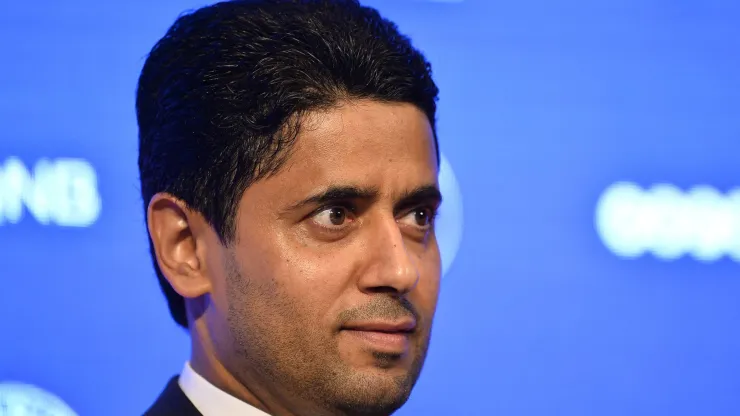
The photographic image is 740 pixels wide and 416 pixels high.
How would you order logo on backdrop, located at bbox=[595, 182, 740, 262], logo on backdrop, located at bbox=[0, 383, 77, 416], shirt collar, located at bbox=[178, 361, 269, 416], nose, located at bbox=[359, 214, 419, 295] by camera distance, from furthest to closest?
logo on backdrop, located at bbox=[595, 182, 740, 262] → logo on backdrop, located at bbox=[0, 383, 77, 416] → shirt collar, located at bbox=[178, 361, 269, 416] → nose, located at bbox=[359, 214, 419, 295]

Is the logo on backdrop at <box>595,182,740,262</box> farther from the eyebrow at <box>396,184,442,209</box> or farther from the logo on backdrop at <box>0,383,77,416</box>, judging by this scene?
the logo on backdrop at <box>0,383,77,416</box>

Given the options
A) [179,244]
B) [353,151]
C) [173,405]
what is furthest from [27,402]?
[353,151]

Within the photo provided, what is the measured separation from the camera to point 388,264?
180 centimetres

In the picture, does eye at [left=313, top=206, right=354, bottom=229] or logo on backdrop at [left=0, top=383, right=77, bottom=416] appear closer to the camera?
eye at [left=313, top=206, right=354, bottom=229]

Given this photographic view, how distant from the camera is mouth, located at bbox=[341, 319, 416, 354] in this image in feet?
5.92

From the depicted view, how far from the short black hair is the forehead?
2cm

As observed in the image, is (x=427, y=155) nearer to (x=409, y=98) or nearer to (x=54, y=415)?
(x=409, y=98)

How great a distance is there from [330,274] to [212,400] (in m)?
0.37

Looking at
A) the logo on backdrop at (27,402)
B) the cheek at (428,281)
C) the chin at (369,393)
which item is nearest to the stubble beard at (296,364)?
the chin at (369,393)

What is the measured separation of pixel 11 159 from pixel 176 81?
29.4 inches

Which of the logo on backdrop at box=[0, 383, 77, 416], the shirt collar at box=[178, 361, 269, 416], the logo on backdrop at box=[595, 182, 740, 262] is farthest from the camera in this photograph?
the logo on backdrop at box=[595, 182, 740, 262]

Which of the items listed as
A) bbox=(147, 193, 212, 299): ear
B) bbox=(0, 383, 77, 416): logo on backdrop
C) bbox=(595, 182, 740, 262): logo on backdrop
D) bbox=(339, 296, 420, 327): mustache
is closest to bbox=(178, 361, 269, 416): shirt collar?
bbox=(147, 193, 212, 299): ear

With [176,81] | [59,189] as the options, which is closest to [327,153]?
[176,81]

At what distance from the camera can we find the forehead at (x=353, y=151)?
1.82 metres
